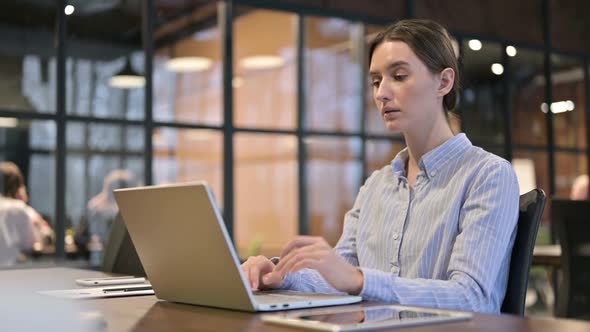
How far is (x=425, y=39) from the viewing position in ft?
6.63

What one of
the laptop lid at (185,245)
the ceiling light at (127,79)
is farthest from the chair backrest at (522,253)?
the ceiling light at (127,79)

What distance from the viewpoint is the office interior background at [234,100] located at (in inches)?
233

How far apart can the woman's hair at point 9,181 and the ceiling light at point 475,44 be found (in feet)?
15.6

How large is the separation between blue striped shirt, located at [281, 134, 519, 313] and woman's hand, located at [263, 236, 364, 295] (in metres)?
0.03

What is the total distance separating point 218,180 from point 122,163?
83cm

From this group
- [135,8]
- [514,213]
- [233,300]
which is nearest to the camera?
[233,300]

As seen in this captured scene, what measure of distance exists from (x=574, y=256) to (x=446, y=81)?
238 centimetres

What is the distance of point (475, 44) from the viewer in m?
8.43

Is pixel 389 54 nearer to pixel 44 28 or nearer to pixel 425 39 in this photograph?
pixel 425 39

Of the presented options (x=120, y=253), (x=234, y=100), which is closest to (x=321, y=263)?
(x=120, y=253)

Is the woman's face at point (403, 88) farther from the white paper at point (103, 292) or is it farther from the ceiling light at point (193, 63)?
the ceiling light at point (193, 63)

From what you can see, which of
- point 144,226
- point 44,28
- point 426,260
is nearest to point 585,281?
point 426,260

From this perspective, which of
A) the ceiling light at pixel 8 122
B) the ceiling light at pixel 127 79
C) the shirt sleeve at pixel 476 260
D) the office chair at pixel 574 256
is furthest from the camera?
the ceiling light at pixel 127 79

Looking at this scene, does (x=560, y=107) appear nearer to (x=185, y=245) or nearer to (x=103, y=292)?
(x=103, y=292)
